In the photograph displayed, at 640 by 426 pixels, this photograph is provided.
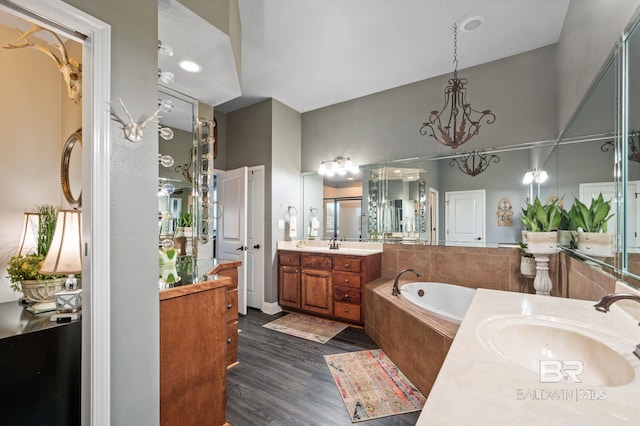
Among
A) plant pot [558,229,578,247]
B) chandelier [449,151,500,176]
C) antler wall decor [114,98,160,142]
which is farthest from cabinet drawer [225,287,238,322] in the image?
chandelier [449,151,500,176]

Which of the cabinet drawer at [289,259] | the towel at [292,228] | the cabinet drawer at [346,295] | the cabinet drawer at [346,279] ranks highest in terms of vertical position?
the towel at [292,228]

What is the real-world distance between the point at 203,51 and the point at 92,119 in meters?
1.09

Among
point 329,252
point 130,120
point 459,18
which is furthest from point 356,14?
point 329,252

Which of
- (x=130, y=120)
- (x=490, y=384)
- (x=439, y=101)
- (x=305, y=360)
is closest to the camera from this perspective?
(x=490, y=384)

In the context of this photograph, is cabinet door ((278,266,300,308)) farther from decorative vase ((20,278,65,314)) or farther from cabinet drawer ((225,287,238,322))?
decorative vase ((20,278,65,314))

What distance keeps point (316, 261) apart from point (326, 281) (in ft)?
0.94

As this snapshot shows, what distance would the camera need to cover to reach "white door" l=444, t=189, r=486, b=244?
9.79ft

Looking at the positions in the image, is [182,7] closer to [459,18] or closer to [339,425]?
[459,18]

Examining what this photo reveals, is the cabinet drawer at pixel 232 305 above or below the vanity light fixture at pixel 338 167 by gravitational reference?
below

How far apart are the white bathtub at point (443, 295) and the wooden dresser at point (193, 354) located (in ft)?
6.29

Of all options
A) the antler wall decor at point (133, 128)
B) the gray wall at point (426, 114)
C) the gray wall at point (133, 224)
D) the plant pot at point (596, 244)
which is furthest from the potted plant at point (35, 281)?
the gray wall at point (426, 114)

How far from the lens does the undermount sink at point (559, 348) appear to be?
2.66ft

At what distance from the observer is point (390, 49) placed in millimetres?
2824

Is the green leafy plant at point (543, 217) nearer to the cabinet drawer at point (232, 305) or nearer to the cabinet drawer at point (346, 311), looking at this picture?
the cabinet drawer at point (346, 311)
